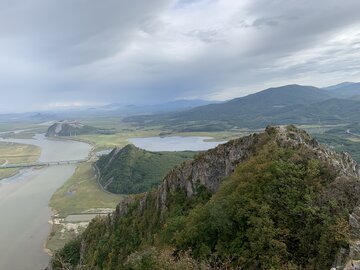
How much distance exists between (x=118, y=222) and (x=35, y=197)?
181 ft

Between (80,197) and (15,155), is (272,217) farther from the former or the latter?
(15,155)

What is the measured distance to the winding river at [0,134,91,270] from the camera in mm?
50781

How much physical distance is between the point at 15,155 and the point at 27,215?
9901cm

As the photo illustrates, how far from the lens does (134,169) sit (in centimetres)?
9912

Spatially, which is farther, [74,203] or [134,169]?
[134,169]

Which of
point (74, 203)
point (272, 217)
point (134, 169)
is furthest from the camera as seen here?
point (134, 169)

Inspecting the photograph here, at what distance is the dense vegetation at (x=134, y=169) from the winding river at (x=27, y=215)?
13306mm

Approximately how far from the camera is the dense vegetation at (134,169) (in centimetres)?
8962

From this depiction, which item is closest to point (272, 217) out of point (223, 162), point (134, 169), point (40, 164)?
point (223, 162)

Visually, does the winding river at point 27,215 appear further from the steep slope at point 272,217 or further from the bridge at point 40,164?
the steep slope at point 272,217

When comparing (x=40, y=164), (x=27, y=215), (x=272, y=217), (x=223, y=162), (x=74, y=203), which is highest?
(x=223, y=162)

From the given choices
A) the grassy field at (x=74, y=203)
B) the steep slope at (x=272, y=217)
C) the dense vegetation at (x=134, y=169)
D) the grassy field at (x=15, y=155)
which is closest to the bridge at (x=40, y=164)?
the grassy field at (x=15, y=155)

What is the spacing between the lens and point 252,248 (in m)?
16.0

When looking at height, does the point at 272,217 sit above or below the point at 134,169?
above
